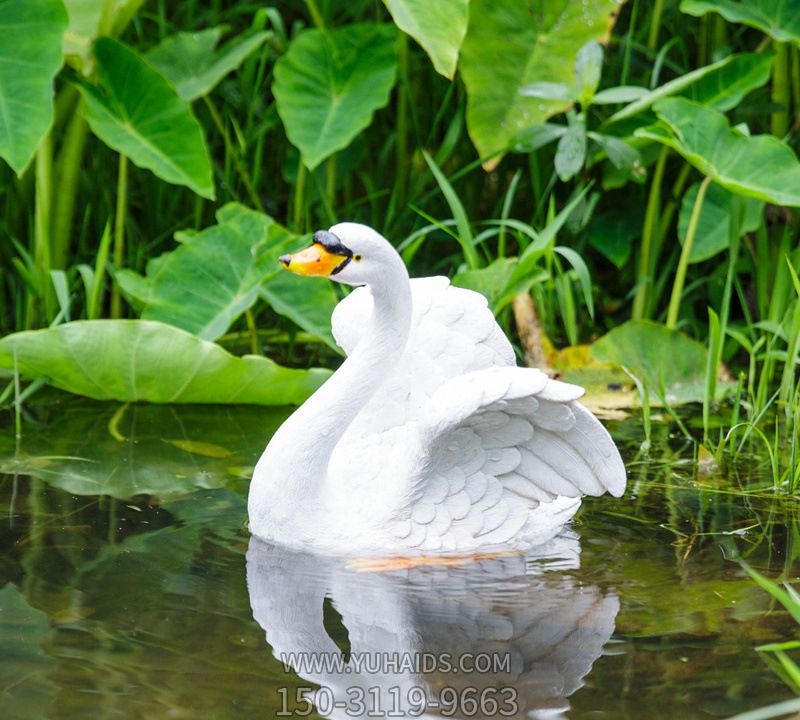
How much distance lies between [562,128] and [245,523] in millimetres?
2040

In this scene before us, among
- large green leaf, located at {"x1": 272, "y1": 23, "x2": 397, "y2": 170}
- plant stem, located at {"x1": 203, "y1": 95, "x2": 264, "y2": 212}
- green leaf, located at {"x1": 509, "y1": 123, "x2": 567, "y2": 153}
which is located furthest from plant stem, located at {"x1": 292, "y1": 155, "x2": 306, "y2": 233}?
green leaf, located at {"x1": 509, "y1": 123, "x2": 567, "y2": 153}

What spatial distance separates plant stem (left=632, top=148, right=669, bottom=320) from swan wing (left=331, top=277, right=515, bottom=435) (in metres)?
1.47

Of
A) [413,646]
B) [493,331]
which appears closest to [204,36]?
[493,331]

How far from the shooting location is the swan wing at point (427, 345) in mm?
3477

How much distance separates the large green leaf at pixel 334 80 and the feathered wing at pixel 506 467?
179cm

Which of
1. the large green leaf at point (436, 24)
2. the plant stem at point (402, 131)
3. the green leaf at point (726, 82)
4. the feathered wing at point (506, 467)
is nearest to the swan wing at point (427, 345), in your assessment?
the feathered wing at point (506, 467)

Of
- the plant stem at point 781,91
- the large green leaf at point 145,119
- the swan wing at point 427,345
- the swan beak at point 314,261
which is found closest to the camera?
the swan beak at point 314,261

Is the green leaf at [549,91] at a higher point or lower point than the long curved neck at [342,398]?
higher

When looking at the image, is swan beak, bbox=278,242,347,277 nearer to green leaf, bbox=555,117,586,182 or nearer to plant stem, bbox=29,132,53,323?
green leaf, bbox=555,117,586,182

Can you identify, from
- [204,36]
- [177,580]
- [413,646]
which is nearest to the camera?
[413,646]

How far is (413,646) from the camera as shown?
8.56 ft

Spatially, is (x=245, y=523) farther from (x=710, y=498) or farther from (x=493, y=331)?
(x=710, y=498)

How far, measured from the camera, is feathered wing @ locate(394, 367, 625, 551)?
3000 mm

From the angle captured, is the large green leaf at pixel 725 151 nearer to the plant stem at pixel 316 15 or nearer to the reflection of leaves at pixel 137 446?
the plant stem at pixel 316 15
